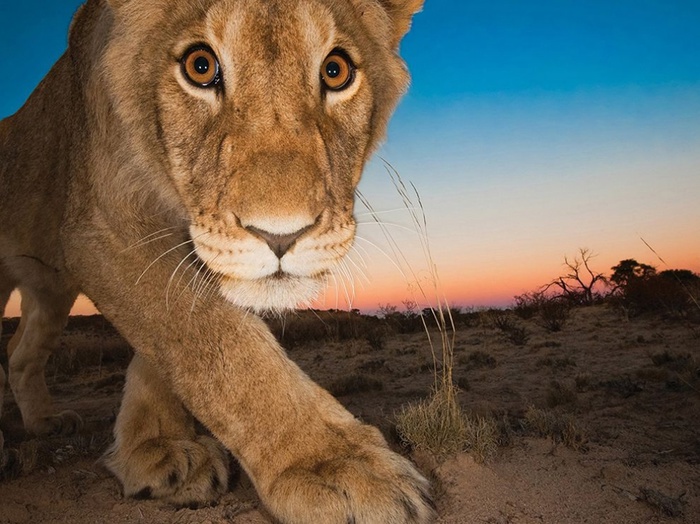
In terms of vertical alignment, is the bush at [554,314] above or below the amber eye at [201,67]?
below

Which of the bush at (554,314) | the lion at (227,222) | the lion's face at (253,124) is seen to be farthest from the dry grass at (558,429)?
the bush at (554,314)

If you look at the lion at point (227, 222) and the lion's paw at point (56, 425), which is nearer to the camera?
the lion at point (227, 222)

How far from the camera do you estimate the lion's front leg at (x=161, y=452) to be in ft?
8.84

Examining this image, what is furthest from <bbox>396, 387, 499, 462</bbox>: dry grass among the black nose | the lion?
the black nose

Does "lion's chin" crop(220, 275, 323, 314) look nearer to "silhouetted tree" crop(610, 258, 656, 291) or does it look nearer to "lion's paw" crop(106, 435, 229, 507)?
"lion's paw" crop(106, 435, 229, 507)

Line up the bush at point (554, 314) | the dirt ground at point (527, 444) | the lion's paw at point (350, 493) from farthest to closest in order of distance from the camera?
the bush at point (554, 314)
the dirt ground at point (527, 444)
the lion's paw at point (350, 493)

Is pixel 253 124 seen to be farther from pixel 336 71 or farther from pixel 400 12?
pixel 400 12

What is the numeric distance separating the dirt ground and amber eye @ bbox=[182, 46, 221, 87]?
1.70 m

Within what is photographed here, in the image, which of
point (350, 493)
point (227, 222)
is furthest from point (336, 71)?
point (350, 493)

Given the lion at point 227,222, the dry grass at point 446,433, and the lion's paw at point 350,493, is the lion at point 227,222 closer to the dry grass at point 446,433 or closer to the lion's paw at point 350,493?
the lion's paw at point 350,493

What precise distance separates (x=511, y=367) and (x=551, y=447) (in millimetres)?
3500

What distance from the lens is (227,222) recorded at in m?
2.28

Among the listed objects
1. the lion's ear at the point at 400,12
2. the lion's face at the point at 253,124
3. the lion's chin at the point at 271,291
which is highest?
the lion's ear at the point at 400,12

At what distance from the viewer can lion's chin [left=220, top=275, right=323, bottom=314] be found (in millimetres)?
2291
